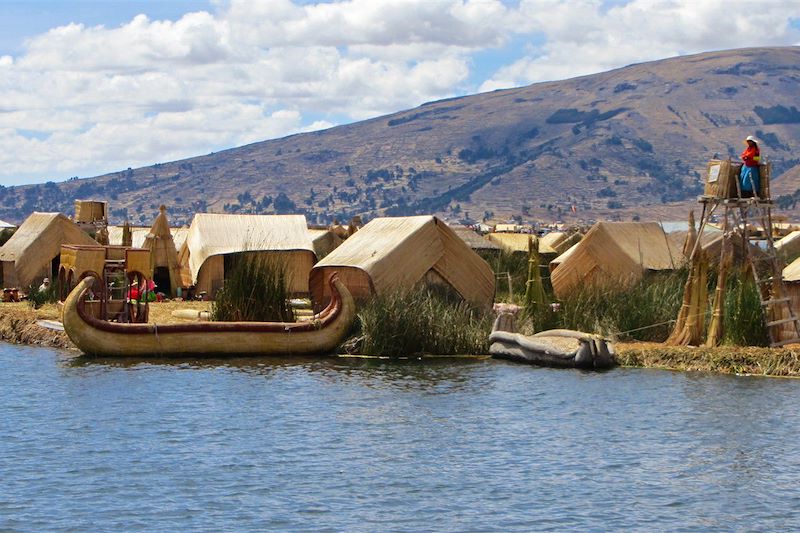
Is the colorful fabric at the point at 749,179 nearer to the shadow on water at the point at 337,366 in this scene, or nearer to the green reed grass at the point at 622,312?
the green reed grass at the point at 622,312

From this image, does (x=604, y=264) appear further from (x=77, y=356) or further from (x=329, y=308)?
(x=77, y=356)

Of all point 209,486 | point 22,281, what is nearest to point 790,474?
point 209,486

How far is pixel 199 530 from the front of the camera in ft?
44.1

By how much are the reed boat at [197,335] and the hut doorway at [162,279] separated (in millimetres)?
10301

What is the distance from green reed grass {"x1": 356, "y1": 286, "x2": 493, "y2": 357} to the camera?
80.3 feet

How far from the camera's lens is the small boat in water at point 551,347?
74.7 feet

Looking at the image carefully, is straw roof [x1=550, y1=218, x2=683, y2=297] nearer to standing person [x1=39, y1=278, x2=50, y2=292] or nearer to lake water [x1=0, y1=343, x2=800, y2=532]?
lake water [x1=0, y1=343, x2=800, y2=532]

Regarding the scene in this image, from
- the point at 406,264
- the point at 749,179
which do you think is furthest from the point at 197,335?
the point at 749,179

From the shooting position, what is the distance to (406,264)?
26.5 metres

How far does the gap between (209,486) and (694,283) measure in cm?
1038

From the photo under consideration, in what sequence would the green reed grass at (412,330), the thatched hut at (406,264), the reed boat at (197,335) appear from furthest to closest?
1. the thatched hut at (406,264)
2. the green reed grass at (412,330)
3. the reed boat at (197,335)

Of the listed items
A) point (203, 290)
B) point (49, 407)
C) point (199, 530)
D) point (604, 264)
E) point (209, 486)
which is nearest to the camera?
point (199, 530)

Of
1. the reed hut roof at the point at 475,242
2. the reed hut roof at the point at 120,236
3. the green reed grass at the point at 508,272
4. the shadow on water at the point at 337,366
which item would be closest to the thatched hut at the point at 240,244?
the green reed grass at the point at 508,272

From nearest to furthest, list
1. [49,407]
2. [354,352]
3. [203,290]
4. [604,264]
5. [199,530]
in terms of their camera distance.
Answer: [199,530]
[49,407]
[354,352]
[604,264]
[203,290]
